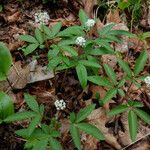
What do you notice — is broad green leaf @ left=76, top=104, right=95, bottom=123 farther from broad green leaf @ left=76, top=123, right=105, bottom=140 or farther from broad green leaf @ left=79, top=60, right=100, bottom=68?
broad green leaf @ left=79, top=60, right=100, bottom=68

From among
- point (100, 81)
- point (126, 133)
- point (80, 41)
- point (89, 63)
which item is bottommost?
point (126, 133)

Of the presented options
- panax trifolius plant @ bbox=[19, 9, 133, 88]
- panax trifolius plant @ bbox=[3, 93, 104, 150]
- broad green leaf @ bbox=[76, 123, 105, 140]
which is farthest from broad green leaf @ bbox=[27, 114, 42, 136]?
panax trifolius plant @ bbox=[19, 9, 133, 88]

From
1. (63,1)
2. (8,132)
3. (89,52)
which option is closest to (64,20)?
(63,1)

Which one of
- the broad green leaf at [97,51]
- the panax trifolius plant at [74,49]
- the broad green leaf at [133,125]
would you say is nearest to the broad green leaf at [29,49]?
the panax trifolius plant at [74,49]

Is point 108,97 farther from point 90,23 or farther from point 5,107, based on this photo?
point 5,107

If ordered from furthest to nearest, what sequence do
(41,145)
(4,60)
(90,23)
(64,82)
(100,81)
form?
(64,82) < (4,60) < (90,23) < (100,81) < (41,145)

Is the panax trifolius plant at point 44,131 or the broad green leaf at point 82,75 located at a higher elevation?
the broad green leaf at point 82,75

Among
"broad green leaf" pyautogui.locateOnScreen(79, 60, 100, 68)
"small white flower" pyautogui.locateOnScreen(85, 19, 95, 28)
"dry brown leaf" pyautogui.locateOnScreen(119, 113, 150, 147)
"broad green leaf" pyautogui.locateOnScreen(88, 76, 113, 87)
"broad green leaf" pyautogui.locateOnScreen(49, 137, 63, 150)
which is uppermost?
"small white flower" pyautogui.locateOnScreen(85, 19, 95, 28)

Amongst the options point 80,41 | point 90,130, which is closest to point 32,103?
point 90,130

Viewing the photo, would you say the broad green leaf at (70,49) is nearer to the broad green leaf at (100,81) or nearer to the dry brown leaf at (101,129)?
the broad green leaf at (100,81)
